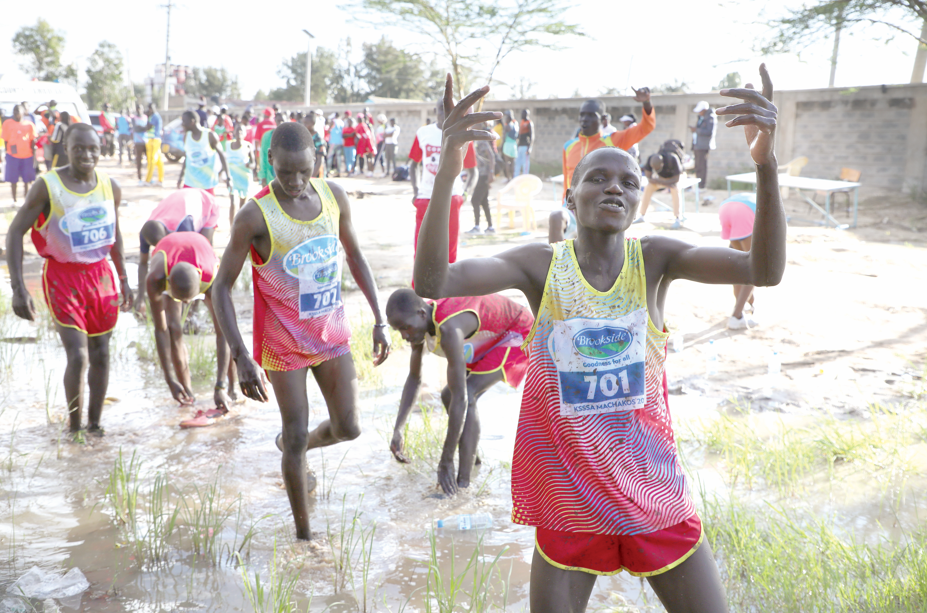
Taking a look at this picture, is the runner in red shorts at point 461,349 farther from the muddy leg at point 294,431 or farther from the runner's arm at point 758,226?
the runner's arm at point 758,226

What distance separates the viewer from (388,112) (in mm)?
27672

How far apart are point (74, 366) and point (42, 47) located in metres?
45.0

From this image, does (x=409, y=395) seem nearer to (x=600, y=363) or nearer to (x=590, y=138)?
(x=600, y=363)

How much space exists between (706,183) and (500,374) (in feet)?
53.0

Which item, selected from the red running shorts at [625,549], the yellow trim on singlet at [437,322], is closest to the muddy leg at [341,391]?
the yellow trim on singlet at [437,322]

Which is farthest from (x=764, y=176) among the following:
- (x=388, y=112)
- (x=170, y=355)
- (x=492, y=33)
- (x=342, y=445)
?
(x=388, y=112)

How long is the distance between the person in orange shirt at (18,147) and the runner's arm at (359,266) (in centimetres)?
1276

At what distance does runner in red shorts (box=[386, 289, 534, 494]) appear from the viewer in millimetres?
3645

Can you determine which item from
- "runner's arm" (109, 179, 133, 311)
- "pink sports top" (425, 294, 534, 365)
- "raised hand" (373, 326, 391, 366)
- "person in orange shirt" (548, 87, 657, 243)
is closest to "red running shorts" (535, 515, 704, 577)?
"raised hand" (373, 326, 391, 366)

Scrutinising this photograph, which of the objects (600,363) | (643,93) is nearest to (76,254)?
(600,363)

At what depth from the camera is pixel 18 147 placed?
14.3 metres

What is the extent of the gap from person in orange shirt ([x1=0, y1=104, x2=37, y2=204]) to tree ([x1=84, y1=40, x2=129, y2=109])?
116ft

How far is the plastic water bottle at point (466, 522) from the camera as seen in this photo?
141 inches

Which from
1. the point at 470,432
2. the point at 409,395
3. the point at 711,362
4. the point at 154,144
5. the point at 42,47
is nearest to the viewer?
the point at 470,432
